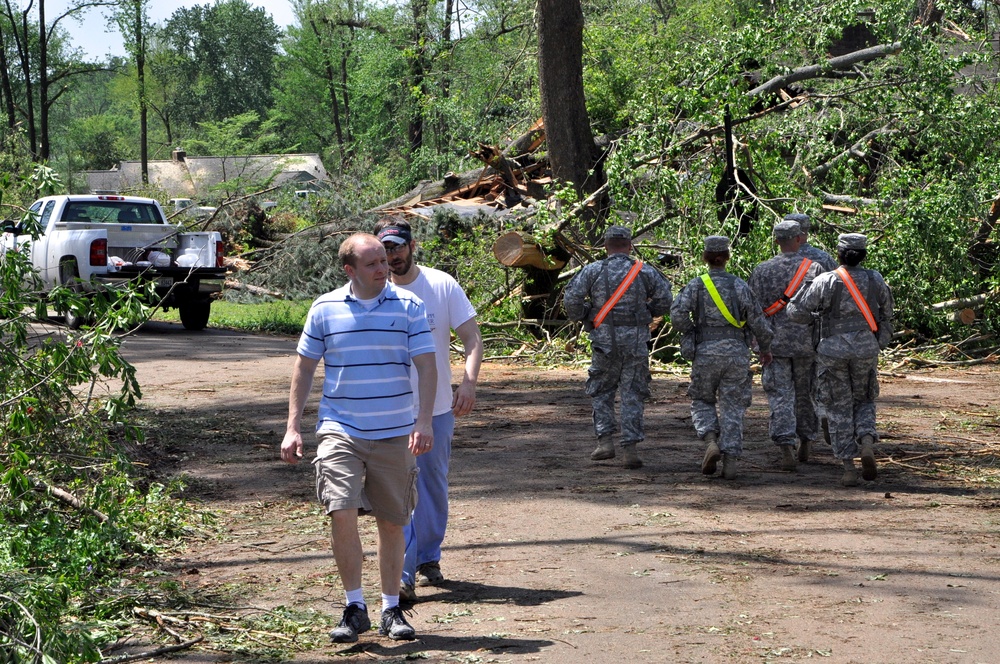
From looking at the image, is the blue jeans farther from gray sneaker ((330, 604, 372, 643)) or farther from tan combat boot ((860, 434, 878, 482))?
tan combat boot ((860, 434, 878, 482))

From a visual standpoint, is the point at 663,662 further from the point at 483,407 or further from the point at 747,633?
the point at 483,407

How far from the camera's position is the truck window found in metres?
17.9

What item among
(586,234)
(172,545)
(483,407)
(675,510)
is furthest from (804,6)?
(172,545)

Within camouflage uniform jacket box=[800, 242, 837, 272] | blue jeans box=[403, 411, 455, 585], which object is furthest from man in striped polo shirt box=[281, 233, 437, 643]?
camouflage uniform jacket box=[800, 242, 837, 272]

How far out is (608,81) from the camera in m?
22.0

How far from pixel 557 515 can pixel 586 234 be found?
8.23 meters

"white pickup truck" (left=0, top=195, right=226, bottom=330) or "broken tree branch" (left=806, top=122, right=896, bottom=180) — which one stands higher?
"broken tree branch" (left=806, top=122, right=896, bottom=180)

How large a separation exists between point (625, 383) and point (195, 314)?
38.6 feet

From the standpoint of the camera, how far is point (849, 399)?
328 inches

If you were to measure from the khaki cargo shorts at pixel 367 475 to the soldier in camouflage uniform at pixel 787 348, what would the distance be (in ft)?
14.8

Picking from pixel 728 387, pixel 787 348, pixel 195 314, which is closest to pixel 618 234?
pixel 728 387

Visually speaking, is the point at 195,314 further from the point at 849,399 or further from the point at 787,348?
the point at 849,399

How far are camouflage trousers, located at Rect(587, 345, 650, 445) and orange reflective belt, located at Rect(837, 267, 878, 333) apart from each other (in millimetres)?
1547

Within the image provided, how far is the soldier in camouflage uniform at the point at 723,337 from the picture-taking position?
8.37 m
